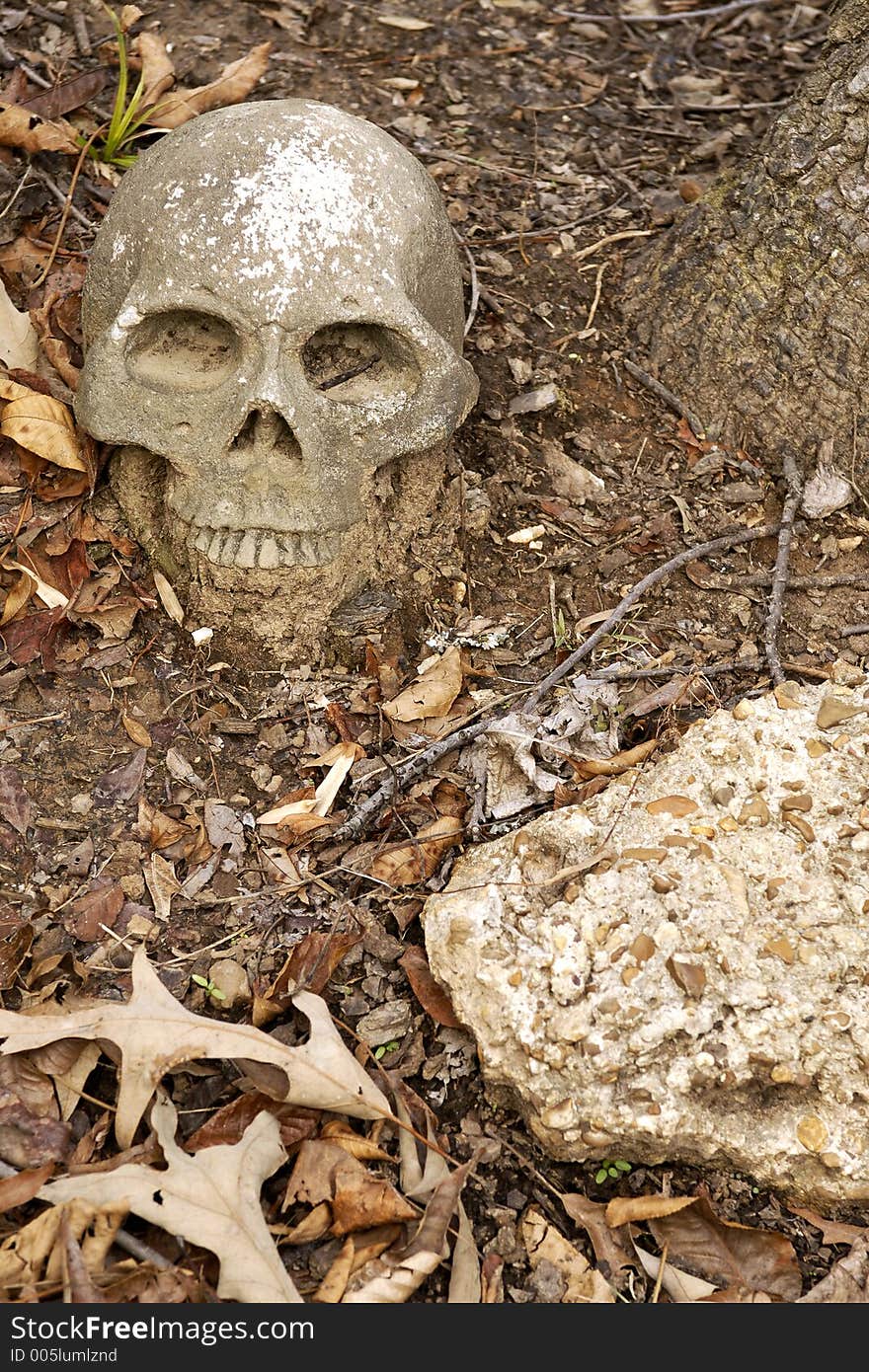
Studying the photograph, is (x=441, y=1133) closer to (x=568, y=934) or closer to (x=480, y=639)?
(x=568, y=934)

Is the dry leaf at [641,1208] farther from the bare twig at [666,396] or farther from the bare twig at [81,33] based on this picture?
the bare twig at [81,33]

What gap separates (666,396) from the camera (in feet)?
11.2

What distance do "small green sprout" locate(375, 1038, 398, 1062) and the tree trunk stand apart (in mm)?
1931

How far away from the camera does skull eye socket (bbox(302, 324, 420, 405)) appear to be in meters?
2.69

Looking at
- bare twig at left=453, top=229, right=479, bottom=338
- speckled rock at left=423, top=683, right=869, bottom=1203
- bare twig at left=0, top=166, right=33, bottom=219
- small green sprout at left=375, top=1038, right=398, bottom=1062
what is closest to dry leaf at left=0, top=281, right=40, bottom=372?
bare twig at left=0, top=166, right=33, bottom=219

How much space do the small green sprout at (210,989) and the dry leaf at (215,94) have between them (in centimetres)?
263

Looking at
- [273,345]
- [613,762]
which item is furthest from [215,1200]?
[273,345]

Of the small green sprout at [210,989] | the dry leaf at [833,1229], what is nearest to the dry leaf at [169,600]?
the small green sprout at [210,989]

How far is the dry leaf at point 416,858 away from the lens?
8.09ft

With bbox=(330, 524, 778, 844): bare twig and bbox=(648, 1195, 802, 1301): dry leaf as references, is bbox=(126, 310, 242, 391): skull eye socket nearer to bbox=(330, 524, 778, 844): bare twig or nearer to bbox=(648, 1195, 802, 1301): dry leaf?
bbox=(330, 524, 778, 844): bare twig

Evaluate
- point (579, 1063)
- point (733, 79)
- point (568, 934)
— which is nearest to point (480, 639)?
point (568, 934)

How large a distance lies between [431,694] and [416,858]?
449 mm

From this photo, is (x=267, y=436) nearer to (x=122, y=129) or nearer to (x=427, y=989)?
(x=427, y=989)

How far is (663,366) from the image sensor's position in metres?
3.44
